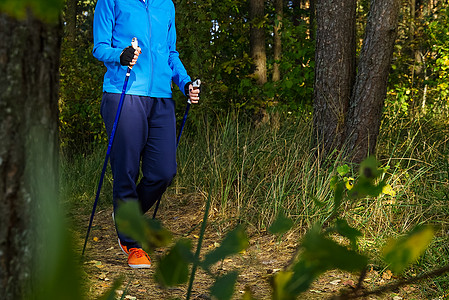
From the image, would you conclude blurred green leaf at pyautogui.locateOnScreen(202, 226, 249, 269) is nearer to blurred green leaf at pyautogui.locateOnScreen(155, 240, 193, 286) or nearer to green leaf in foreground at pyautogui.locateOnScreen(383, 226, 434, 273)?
blurred green leaf at pyautogui.locateOnScreen(155, 240, 193, 286)

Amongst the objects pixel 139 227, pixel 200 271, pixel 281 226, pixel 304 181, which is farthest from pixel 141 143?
pixel 139 227

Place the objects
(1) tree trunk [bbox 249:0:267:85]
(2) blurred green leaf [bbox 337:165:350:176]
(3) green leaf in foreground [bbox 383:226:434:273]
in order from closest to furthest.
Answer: (3) green leaf in foreground [bbox 383:226:434:273] < (2) blurred green leaf [bbox 337:165:350:176] < (1) tree trunk [bbox 249:0:267:85]

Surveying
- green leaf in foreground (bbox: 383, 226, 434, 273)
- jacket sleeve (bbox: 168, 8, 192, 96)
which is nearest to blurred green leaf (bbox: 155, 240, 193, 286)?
green leaf in foreground (bbox: 383, 226, 434, 273)

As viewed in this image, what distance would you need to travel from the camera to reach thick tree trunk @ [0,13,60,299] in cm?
73

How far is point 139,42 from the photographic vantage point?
3.88m

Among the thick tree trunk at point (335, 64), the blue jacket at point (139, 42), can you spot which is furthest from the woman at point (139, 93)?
the thick tree trunk at point (335, 64)

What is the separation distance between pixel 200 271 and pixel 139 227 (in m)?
3.52

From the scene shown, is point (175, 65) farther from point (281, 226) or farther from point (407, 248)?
point (407, 248)

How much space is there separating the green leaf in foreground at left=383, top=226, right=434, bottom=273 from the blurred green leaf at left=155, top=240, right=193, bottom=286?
26cm

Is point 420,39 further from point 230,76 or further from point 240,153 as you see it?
point 240,153

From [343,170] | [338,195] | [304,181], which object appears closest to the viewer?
[338,195]

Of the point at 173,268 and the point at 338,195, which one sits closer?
the point at 173,268

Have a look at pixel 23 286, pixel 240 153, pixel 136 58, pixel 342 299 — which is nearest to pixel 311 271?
pixel 342 299

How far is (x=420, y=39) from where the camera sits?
11398mm
